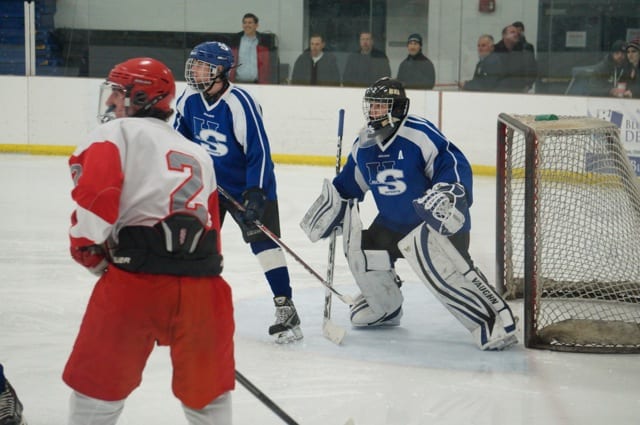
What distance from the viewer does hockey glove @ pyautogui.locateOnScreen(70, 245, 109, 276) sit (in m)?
2.09

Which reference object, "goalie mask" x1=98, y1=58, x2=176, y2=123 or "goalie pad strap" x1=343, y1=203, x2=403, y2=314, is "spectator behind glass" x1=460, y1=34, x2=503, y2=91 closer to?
"goalie pad strap" x1=343, y1=203, x2=403, y2=314

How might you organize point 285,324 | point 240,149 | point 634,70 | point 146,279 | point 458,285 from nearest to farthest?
point 146,279 → point 458,285 → point 285,324 → point 240,149 → point 634,70

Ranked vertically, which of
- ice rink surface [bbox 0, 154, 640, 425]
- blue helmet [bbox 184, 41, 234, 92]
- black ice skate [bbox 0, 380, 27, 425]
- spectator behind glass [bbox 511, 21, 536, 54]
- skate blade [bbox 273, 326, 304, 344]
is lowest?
ice rink surface [bbox 0, 154, 640, 425]

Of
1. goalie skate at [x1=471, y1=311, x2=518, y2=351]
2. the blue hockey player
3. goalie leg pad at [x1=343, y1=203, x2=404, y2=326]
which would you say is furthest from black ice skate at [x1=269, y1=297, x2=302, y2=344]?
goalie skate at [x1=471, y1=311, x2=518, y2=351]

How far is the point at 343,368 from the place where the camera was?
3406 millimetres

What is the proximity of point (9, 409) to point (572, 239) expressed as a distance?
8.62 ft

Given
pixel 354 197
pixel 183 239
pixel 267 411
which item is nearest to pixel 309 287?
pixel 354 197

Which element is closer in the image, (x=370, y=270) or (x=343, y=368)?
(x=343, y=368)

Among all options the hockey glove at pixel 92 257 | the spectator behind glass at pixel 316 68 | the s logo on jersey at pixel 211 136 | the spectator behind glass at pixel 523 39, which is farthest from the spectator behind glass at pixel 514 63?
the hockey glove at pixel 92 257

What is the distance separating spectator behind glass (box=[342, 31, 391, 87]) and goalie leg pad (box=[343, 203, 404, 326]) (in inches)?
192

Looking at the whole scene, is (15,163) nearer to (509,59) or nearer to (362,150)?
(509,59)

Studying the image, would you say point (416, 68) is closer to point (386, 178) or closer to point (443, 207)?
point (386, 178)

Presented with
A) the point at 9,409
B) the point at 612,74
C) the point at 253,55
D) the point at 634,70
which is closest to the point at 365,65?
the point at 253,55

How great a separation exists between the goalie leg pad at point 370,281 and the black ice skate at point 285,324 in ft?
0.95
